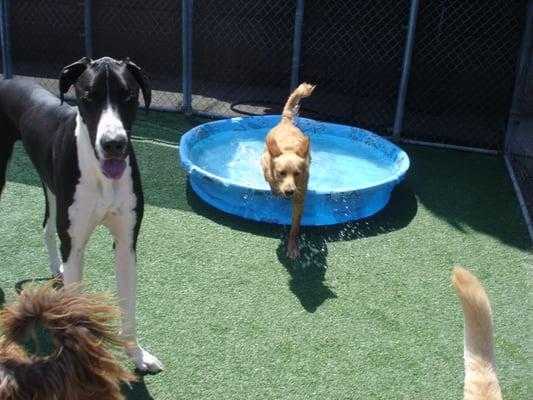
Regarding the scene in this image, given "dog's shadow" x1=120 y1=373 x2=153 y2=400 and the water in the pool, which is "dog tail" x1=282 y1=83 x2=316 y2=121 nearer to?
the water in the pool

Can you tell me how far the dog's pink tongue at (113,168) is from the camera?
2.80 meters

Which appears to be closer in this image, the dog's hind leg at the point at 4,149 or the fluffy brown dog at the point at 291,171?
the dog's hind leg at the point at 4,149

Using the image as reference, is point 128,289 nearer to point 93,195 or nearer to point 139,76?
point 93,195

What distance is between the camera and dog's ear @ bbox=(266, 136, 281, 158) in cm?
504

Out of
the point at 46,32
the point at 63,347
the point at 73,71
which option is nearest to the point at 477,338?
the point at 63,347

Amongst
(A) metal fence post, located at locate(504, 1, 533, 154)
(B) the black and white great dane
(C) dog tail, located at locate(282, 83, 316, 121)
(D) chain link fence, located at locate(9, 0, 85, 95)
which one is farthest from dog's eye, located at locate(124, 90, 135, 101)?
(D) chain link fence, located at locate(9, 0, 85, 95)

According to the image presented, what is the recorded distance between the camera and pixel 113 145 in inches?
105

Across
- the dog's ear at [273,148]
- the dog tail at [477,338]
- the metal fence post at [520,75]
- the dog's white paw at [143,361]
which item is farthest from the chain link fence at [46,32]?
the dog tail at [477,338]

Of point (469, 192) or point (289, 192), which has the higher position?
point (289, 192)

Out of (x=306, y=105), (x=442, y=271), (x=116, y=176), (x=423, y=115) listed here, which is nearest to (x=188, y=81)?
(x=306, y=105)

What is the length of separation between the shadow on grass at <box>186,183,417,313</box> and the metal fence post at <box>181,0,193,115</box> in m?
2.43

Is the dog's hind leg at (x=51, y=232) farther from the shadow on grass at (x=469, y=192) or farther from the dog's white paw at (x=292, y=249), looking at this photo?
the shadow on grass at (x=469, y=192)

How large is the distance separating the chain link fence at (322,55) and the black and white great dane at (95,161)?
4521 millimetres

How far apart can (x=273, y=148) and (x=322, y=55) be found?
4.70m
